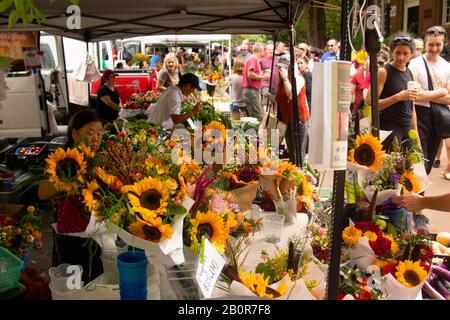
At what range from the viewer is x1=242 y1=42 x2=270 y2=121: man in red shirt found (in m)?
8.41

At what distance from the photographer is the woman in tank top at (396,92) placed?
13.7ft

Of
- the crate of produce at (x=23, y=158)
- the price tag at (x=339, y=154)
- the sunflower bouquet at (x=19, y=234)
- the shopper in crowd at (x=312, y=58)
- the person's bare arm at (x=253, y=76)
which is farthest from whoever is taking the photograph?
the shopper in crowd at (x=312, y=58)

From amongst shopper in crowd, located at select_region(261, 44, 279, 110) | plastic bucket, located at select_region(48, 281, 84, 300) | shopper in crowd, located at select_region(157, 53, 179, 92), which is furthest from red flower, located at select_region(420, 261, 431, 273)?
shopper in crowd, located at select_region(157, 53, 179, 92)

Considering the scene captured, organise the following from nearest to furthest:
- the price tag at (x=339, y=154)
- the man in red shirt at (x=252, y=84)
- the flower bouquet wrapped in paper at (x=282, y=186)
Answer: the price tag at (x=339, y=154) → the flower bouquet wrapped in paper at (x=282, y=186) → the man in red shirt at (x=252, y=84)

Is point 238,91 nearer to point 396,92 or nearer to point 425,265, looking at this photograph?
point 396,92

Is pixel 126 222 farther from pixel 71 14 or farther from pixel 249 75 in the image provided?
pixel 249 75

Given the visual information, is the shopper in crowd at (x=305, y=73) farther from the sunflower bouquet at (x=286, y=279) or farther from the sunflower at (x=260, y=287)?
the sunflower at (x=260, y=287)

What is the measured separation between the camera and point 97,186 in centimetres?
170

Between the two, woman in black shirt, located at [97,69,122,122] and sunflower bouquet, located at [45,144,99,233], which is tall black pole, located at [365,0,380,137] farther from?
woman in black shirt, located at [97,69,122,122]

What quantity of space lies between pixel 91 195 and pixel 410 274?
1.17 metres

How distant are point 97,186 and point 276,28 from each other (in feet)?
15.6

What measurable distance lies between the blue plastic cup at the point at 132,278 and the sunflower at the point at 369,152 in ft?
3.34

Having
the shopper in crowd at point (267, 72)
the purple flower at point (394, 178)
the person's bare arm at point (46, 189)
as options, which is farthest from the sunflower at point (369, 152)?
the shopper in crowd at point (267, 72)

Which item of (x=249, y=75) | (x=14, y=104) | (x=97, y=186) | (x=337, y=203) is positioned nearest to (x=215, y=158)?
(x=97, y=186)
